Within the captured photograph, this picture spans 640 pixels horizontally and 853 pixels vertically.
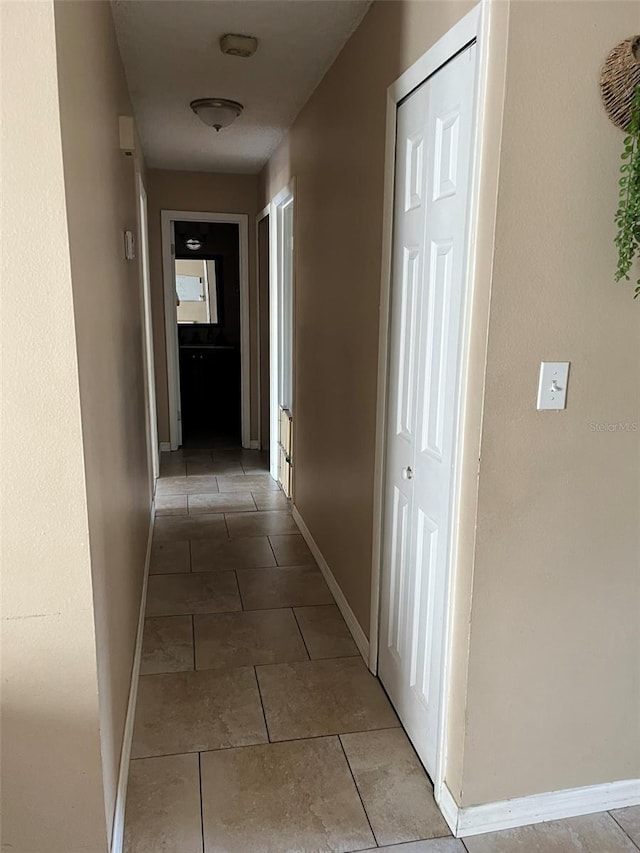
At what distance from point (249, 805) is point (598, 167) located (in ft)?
6.26

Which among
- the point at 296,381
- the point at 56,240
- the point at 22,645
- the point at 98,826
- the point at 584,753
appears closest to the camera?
the point at 56,240

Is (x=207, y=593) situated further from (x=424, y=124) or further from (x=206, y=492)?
(x=424, y=124)

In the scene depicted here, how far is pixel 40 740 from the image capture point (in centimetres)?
146

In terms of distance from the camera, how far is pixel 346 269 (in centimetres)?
269

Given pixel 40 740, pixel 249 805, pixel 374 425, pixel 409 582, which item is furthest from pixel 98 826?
pixel 374 425

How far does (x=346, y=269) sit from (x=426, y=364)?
3.14 feet

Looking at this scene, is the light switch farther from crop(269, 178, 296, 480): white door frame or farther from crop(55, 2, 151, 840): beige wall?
crop(269, 178, 296, 480): white door frame

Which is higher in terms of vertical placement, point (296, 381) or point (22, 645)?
point (296, 381)

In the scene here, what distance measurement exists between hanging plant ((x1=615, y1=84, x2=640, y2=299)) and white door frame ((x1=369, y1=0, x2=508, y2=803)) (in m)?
0.28

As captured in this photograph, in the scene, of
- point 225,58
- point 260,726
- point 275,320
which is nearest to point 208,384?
point 275,320

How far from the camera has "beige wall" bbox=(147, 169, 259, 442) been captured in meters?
5.27

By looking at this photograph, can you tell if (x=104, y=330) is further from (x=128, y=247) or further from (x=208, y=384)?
(x=208, y=384)

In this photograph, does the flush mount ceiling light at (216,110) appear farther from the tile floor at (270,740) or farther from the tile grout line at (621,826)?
the tile grout line at (621,826)

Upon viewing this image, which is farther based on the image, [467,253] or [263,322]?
[263,322]
